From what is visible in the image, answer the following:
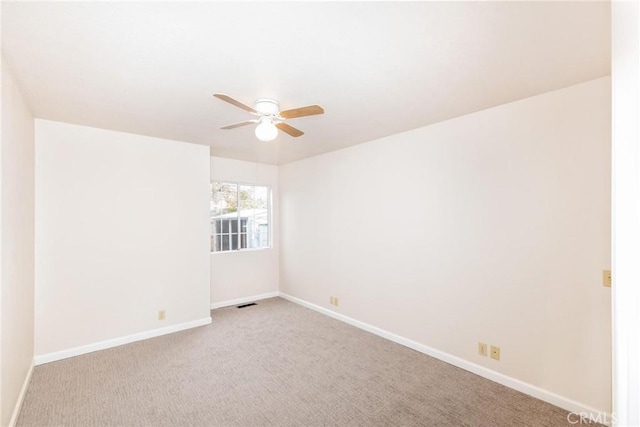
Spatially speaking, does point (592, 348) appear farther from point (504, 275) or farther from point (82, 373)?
point (82, 373)

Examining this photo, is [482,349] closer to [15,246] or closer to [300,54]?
[300,54]

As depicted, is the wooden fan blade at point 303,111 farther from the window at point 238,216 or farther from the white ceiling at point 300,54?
the window at point 238,216


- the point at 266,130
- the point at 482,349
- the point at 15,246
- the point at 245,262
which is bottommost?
the point at 482,349

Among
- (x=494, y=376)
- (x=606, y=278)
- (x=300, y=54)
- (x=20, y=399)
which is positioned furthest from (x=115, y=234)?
(x=606, y=278)

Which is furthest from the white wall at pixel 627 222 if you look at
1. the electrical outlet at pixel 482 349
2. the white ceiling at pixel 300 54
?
the electrical outlet at pixel 482 349

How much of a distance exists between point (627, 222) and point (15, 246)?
3395 millimetres

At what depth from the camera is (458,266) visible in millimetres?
2932

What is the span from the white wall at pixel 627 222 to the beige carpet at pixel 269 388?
1.88 metres

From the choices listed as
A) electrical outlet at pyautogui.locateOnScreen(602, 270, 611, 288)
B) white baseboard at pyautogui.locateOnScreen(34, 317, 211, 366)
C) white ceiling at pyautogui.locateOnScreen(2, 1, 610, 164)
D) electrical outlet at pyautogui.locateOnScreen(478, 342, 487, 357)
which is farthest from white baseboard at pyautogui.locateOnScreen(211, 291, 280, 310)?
electrical outlet at pyautogui.locateOnScreen(602, 270, 611, 288)

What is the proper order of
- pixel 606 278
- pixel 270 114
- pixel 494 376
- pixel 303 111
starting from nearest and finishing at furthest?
pixel 606 278, pixel 303 111, pixel 270 114, pixel 494 376

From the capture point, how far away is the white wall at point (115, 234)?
305 centimetres

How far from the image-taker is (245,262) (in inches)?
201

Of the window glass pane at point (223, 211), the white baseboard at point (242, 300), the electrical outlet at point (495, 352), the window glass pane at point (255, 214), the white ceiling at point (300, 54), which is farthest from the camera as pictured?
the window glass pane at point (255, 214)

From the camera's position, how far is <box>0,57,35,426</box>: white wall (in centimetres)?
192
